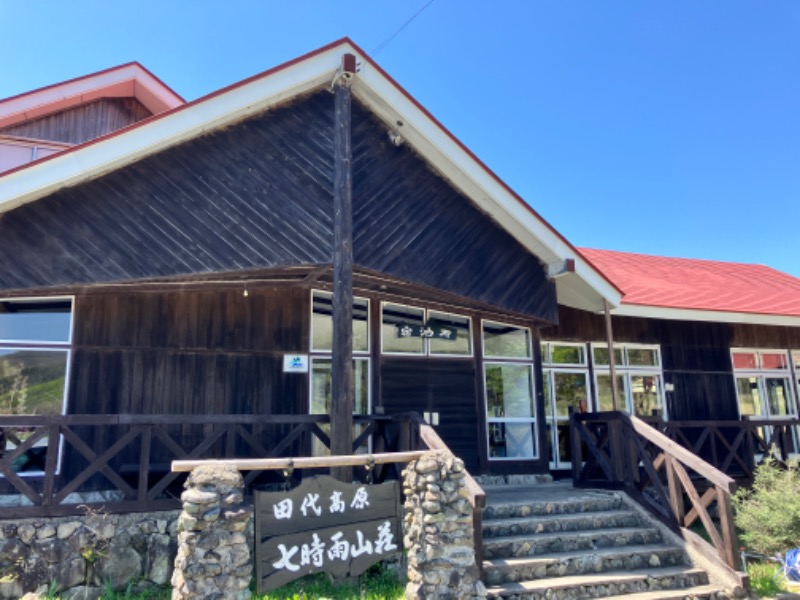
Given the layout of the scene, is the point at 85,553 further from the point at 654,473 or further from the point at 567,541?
the point at 654,473

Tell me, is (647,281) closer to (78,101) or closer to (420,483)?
(420,483)

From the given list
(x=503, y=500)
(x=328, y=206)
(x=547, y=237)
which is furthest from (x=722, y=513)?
(x=328, y=206)

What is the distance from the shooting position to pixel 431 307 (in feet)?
31.6

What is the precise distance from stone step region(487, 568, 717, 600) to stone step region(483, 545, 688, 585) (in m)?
0.08

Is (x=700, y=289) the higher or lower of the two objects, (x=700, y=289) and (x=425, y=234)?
the higher

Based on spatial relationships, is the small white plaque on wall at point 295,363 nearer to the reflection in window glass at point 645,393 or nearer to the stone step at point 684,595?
the stone step at point 684,595

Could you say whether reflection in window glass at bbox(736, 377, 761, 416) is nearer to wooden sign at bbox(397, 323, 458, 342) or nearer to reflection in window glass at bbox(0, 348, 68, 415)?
wooden sign at bbox(397, 323, 458, 342)

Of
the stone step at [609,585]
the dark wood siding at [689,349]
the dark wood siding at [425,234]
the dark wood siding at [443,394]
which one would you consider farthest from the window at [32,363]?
the dark wood siding at [689,349]

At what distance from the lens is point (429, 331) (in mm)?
9492

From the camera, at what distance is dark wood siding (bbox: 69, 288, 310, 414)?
7.41 metres

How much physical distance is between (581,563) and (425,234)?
4.28m

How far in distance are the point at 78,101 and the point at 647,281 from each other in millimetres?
11698

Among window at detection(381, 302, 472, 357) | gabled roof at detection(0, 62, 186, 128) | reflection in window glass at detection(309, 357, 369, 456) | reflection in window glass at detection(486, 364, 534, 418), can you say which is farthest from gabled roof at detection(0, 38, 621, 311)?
gabled roof at detection(0, 62, 186, 128)

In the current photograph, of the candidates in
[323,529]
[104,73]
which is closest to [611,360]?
Result: [323,529]
